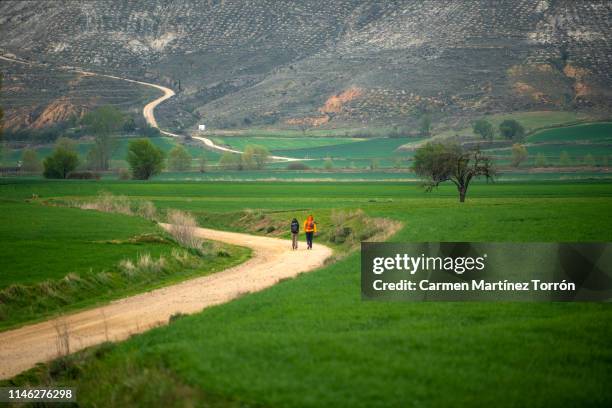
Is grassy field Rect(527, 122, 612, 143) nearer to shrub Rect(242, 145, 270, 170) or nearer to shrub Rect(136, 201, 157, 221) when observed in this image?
shrub Rect(242, 145, 270, 170)

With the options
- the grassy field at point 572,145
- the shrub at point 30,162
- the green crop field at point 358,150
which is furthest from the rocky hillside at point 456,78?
the shrub at point 30,162

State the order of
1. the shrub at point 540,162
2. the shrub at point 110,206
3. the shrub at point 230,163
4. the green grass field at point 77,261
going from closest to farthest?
the green grass field at point 77,261, the shrub at point 110,206, the shrub at point 540,162, the shrub at point 230,163

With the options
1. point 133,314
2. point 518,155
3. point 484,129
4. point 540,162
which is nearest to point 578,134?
point 484,129

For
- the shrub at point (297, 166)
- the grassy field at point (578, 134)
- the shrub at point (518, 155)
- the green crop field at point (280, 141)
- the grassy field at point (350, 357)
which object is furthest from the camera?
the green crop field at point (280, 141)

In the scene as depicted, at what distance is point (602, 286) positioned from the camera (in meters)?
17.8

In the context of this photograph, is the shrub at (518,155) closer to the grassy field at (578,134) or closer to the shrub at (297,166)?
the grassy field at (578,134)

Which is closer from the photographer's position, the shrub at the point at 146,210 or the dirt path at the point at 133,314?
the dirt path at the point at 133,314

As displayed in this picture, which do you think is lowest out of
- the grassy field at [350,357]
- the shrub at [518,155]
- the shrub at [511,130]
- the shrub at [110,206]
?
the shrub at [110,206]

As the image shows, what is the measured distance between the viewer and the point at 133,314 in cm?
2538

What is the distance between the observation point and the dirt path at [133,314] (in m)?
21.0

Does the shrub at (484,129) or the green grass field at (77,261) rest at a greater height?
the shrub at (484,129)

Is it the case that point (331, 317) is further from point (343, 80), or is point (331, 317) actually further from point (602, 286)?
point (343, 80)

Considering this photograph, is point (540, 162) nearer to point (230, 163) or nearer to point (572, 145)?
point (572, 145)

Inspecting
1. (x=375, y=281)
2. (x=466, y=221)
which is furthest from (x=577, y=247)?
(x=466, y=221)
